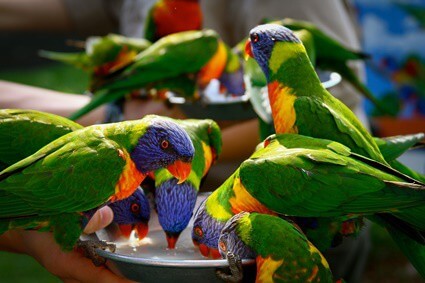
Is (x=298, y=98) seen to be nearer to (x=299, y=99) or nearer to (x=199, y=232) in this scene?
(x=299, y=99)

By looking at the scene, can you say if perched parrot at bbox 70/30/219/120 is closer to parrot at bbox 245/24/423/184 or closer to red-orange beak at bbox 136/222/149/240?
parrot at bbox 245/24/423/184

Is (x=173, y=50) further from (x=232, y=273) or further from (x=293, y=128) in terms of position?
(x=232, y=273)

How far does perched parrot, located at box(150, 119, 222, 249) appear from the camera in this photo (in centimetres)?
78

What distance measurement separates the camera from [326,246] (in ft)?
2.49

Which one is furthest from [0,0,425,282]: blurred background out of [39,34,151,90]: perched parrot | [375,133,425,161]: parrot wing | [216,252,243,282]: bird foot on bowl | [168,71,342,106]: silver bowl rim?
[216,252,243,282]: bird foot on bowl

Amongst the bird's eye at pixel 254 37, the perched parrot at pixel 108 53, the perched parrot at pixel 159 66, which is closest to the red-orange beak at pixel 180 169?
the bird's eye at pixel 254 37

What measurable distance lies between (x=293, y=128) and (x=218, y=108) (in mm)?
222

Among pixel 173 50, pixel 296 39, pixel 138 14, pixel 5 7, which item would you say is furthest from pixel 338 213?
pixel 5 7

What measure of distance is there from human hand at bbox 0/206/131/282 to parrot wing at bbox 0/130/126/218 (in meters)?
0.06

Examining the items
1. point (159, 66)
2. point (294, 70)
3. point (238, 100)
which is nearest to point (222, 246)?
point (294, 70)

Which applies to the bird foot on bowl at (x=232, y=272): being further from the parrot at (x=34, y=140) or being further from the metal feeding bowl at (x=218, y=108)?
the metal feeding bowl at (x=218, y=108)

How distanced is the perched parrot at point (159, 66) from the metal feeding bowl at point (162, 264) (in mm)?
433

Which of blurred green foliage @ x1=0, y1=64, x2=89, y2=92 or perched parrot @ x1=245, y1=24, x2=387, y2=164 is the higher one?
perched parrot @ x1=245, y1=24, x2=387, y2=164

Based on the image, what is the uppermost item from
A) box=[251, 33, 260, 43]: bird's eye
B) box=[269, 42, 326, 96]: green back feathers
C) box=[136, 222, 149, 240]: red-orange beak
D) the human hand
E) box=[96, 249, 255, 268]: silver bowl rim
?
box=[251, 33, 260, 43]: bird's eye
